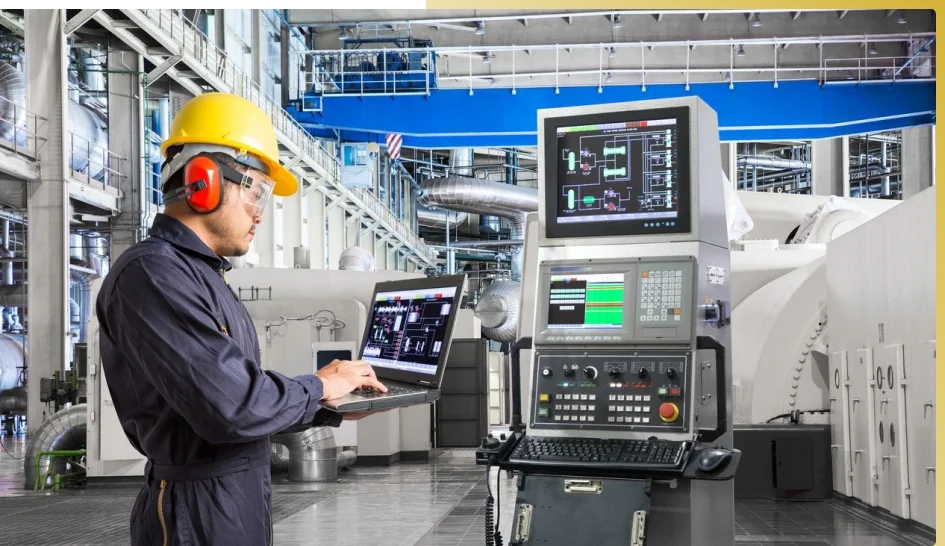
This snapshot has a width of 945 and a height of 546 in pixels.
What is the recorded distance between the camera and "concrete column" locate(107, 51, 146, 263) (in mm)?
14680

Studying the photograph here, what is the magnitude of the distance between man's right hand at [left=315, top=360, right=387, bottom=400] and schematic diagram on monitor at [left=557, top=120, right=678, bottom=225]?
1821 mm

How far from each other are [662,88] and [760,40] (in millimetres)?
1513

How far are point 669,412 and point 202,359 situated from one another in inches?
82.1

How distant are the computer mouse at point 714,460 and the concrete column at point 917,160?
15440mm

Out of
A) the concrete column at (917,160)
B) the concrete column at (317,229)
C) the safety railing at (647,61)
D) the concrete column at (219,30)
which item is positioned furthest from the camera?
the concrete column at (317,229)

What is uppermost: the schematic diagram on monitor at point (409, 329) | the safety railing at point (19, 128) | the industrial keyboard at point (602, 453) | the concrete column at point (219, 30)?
the concrete column at point (219, 30)

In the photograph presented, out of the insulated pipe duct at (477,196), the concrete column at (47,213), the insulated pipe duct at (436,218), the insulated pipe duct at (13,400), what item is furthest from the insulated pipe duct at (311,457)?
the insulated pipe duct at (436,218)

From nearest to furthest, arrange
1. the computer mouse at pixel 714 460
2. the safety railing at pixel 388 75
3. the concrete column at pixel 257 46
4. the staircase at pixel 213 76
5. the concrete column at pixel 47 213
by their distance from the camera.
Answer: the computer mouse at pixel 714 460 → the concrete column at pixel 47 213 → the staircase at pixel 213 76 → the safety railing at pixel 388 75 → the concrete column at pixel 257 46

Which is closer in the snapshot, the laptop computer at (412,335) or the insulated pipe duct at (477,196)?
the laptop computer at (412,335)

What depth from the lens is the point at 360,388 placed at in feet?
7.70

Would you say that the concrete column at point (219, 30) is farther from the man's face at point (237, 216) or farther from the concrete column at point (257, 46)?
the man's face at point (237, 216)

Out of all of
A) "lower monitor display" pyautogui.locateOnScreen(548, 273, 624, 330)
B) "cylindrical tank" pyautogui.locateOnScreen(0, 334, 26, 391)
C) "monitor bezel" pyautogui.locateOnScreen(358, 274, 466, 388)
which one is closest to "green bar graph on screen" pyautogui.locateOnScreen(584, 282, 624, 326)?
"lower monitor display" pyautogui.locateOnScreen(548, 273, 624, 330)

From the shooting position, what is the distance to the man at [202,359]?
1.91m

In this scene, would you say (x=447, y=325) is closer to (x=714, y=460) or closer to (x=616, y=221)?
(x=714, y=460)
